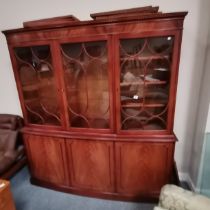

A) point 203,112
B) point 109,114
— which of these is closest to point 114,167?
point 109,114

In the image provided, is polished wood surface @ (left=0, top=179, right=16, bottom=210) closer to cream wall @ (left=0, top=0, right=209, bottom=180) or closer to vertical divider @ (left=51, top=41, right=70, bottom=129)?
vertical divider @ (left=51, top=41, right=70, bottom=129)

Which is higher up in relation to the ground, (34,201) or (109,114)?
(109,114)

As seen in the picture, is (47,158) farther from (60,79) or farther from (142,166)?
(142,166)

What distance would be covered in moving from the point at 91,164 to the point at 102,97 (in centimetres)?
78

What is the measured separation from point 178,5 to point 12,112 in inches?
102

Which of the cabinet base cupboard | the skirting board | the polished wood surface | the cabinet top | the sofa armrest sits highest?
the cabinet top

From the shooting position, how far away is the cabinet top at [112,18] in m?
1.45

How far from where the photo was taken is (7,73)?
8.36 feet

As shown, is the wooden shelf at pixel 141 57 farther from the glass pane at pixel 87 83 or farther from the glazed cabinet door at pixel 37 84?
the glazed cabinet door at pixel 37 84

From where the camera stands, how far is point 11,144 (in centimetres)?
243

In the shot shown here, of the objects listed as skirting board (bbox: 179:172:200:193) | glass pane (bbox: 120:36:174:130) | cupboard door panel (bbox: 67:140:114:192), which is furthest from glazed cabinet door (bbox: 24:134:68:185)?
skirting board (bbox: 179:172:200:193)

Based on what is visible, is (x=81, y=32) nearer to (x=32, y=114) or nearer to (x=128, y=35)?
(x=128, y=35)

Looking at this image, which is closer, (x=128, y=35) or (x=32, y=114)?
(x=128, y=35)

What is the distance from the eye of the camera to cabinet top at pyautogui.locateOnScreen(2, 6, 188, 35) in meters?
1.45
